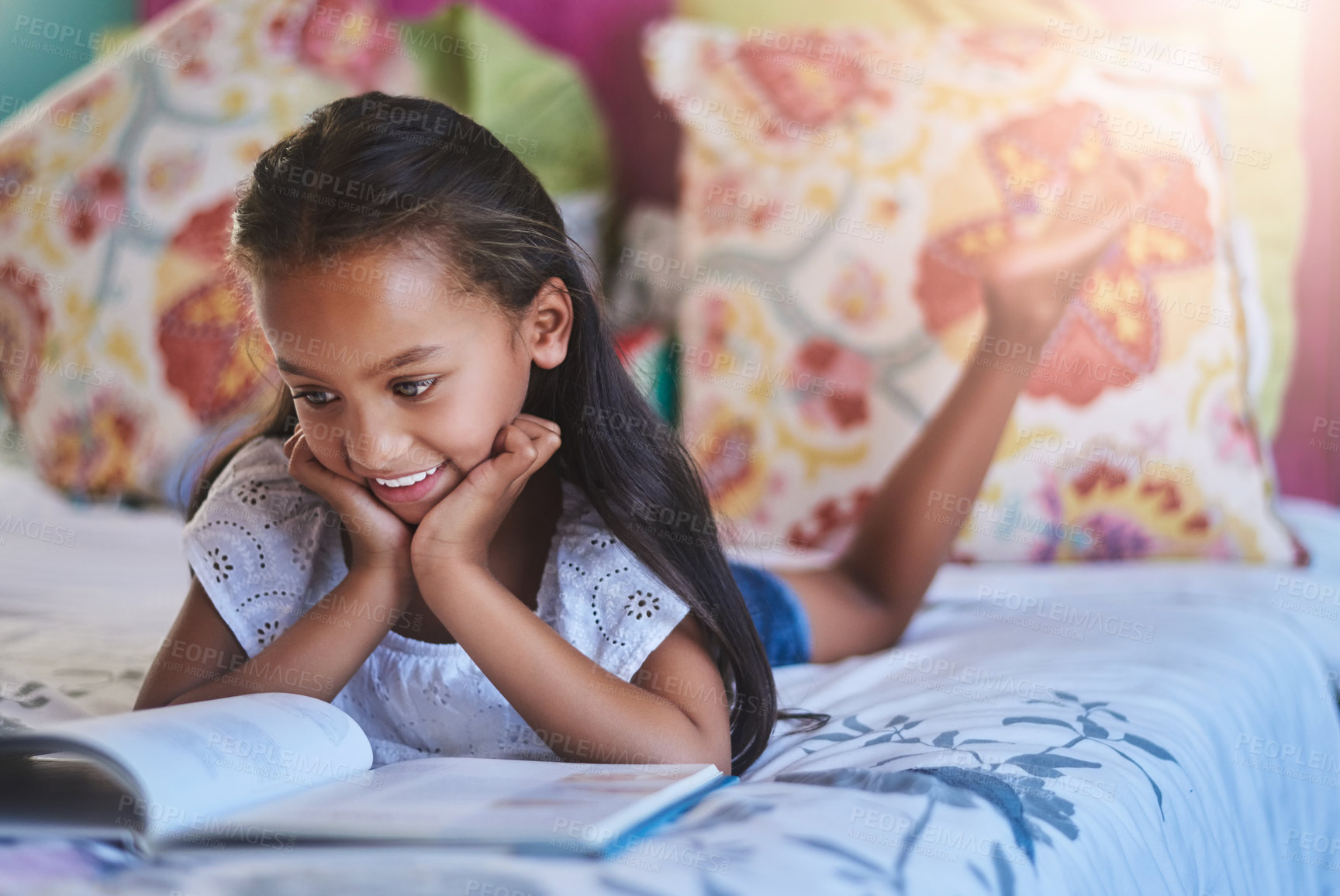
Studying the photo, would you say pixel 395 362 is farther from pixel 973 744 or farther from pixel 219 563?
pixel 973 744

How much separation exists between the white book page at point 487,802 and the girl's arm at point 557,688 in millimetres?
69

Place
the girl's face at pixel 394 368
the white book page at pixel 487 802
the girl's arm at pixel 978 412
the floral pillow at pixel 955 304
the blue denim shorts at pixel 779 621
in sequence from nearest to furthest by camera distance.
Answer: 1. the white book page at pixel 487 802
2. the girl's face at pixel 394 368
3. the blue denim shorts at pixel 779 621
4. the girl's arm at pixel 978 412
5. the floral pillow at pixel 955 304

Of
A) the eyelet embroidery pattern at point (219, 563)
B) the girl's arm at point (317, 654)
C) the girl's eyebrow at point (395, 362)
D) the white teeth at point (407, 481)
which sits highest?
the girl's eyebrow at point (395, 362)

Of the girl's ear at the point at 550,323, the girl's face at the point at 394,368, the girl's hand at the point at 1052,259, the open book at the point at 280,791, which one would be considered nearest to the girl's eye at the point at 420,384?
the girl's face at the point at 394,368

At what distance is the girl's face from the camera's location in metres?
0.78

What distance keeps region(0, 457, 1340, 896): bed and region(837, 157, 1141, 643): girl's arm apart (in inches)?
2.7

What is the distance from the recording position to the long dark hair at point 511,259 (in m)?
0.81

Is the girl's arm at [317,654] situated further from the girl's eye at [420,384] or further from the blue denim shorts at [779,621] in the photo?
the blue denim shorts at [779,621]

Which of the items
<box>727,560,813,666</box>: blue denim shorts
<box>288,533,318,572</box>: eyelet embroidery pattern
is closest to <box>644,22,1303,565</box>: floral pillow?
<box>727,560,813,666</box>: blue denim shorts

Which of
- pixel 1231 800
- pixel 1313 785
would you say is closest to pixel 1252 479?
pixel 1313 785

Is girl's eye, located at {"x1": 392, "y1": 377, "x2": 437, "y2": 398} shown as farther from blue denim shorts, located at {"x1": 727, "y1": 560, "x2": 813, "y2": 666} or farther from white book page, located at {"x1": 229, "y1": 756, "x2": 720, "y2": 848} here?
blue denim shorts, located at {"x1": 727, "y1": 560, "x2": 813, "y2": 666}

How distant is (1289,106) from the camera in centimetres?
175

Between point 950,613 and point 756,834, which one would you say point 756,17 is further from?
point 756,834

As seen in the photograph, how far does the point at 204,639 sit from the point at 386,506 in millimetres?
189
